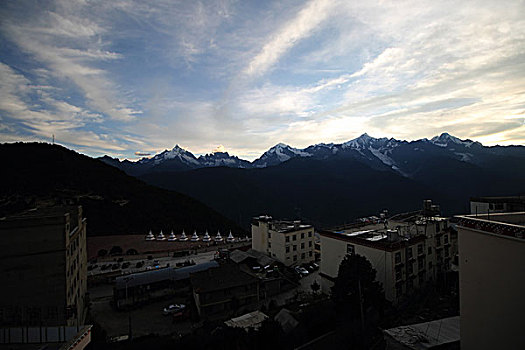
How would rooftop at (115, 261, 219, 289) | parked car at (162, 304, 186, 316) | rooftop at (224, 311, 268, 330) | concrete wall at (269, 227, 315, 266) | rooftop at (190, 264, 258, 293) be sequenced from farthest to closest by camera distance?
concrete wall at (269, 227, 315, 266) < rooftop at (115, 261, 219, 289) < parked car at (162, 304, 186, 316) < rooftop at (190, 264, 258, 293) < rooftop at (224, 311, 268, 330)

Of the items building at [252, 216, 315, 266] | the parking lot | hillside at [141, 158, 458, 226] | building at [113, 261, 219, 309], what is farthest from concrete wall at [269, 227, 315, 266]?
hillside at [141, 158, 458, 226]

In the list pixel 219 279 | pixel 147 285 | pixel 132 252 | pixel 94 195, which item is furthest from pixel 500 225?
pixel 94 195

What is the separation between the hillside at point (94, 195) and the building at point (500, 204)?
44395 mm

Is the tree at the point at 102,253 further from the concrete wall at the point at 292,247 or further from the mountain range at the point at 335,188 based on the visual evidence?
the mountain range at the point at 335,188

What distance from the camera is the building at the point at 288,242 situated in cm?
2856

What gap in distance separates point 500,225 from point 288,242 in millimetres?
21650

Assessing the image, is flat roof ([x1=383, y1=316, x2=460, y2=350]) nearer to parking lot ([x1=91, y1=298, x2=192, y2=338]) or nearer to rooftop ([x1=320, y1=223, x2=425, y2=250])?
rooftop ([x1=320, y1=223, x2=425, y2=250])

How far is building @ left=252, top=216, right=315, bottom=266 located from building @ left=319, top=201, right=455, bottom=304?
6.65 metres

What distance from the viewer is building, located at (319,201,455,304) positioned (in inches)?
671

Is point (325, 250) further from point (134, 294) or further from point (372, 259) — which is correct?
point (134, 294)

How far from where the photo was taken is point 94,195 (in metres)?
58.0

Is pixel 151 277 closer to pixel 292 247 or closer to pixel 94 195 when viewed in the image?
pixel 292 247

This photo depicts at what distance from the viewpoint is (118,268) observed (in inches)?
1259

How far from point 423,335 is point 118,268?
31.6 meters
